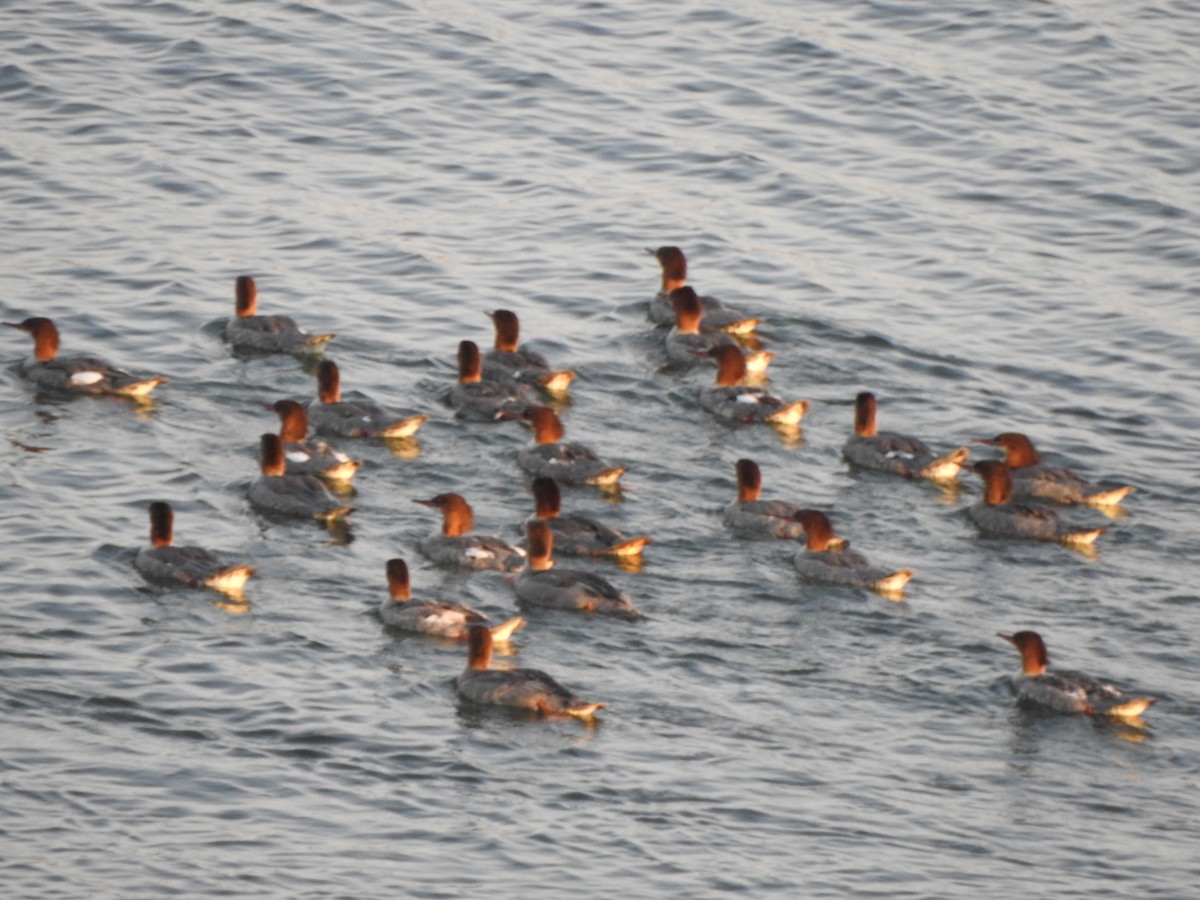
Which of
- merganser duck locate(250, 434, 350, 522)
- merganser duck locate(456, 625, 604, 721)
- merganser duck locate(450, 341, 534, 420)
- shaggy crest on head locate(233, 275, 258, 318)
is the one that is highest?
shaggy crest on head locate(233, 275, 258, 318)

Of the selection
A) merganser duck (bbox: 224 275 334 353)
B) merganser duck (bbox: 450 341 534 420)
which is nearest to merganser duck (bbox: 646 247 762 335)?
merganser duck (bbox: 450 341 534 420)

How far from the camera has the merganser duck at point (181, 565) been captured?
17.6m

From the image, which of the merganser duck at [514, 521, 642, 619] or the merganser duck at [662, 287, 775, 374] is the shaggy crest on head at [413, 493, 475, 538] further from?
the merganser duck at [662, 287, 775, 374]

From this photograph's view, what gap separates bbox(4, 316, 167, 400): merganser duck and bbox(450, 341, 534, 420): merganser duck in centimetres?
285

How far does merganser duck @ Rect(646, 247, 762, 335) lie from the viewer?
24.3m

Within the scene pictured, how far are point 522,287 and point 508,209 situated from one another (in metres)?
2.64

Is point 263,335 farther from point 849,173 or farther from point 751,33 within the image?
point 751,33

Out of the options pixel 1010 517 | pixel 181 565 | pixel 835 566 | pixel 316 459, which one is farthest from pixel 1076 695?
pixel 316 459

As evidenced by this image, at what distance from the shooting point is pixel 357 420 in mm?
21062

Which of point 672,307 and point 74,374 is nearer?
point 74,374

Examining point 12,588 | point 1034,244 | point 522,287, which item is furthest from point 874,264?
point 12,588

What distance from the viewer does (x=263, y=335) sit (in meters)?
23.1

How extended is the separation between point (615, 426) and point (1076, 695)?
6880 millimetres

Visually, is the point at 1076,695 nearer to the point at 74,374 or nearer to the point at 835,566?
the point at 835,566
